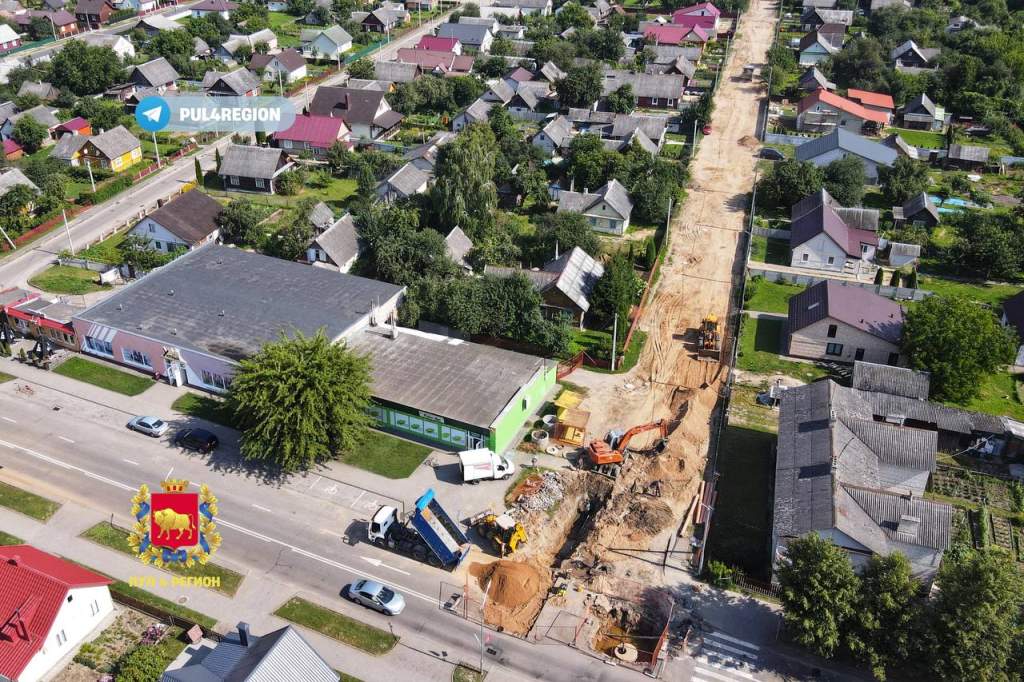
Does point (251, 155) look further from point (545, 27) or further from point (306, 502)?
point (545, 27)

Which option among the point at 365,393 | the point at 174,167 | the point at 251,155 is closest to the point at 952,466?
the point at 365,393

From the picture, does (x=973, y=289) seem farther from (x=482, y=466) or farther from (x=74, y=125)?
(x=74, y=125)

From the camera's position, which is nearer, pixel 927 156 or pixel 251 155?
pixel 251 155

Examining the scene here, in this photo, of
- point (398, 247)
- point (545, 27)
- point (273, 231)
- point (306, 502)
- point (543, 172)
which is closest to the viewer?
point (306, 502)

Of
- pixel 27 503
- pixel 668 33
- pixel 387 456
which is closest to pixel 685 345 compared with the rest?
pixel 387 456

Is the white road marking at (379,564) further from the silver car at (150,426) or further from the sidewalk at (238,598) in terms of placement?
the silver car at (150,426)

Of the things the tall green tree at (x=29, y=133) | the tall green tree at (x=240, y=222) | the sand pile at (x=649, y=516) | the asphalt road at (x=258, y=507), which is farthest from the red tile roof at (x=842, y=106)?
the tall green tree at (x=29, y=133)
